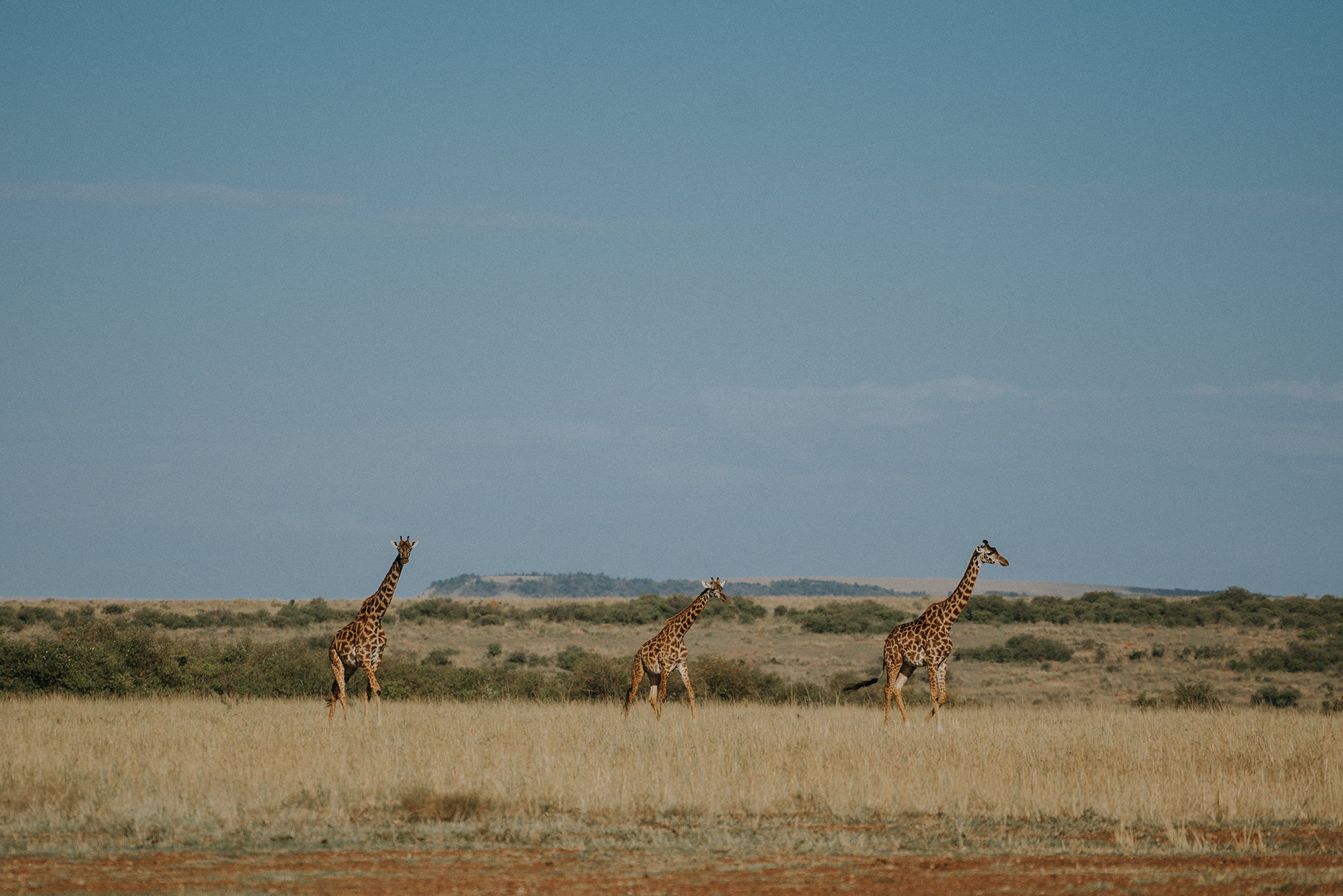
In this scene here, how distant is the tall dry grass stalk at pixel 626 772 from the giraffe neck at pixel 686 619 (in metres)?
1.78

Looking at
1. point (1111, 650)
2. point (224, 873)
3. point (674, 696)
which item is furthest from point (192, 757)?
point (1111, 650)

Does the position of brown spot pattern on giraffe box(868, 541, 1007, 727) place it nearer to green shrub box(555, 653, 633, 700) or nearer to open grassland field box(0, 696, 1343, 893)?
open grassland field box(0, 696, 1343, 893)

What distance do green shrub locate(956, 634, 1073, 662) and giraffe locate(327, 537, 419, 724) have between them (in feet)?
87.6

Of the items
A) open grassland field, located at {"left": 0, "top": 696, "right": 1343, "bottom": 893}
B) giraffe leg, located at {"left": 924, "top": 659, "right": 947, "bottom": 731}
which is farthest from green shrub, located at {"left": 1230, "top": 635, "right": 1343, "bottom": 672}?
giraffe leg, located at {"left": 924, "top": 659, "right": 947, "bottom": 731}

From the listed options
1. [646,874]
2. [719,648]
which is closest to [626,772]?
[646,874]

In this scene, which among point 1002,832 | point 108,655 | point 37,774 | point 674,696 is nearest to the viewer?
point 1002,832

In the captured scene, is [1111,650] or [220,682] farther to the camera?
[1111,650]

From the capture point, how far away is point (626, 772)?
40.4 ft

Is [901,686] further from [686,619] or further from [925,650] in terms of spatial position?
[686,619]

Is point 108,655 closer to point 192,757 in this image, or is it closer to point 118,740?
point 118,740

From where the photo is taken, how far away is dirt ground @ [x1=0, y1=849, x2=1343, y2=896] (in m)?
8.15

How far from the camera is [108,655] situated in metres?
24.4

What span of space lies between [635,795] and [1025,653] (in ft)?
105

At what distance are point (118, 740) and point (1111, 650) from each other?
3659 centimetres
